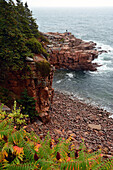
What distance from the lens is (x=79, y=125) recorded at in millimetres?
18641

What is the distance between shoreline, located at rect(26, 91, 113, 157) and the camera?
14626 millimetres

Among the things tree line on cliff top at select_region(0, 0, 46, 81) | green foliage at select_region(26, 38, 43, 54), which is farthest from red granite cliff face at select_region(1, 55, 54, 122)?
green foliage at select_region(26, 38, 43, 54)

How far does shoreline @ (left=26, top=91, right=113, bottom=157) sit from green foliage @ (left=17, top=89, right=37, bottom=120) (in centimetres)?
145

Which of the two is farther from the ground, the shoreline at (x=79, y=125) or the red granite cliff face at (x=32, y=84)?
the red granite cliff face at (x=32, y=84)

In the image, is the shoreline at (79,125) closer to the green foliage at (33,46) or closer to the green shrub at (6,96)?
the green shrub at (6,96)

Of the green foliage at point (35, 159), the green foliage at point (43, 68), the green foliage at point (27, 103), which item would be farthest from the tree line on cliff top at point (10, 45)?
the green foliage at point (35, 159)

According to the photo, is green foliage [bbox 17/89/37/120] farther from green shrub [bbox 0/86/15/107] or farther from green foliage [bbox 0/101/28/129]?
green foliage [bbox 0/101/28/129]

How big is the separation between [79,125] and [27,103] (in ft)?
28.4

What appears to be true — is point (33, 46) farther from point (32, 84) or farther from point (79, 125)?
point (79, 125)

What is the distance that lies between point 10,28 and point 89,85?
2371 centimetres

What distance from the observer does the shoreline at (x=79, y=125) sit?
48.0 feet

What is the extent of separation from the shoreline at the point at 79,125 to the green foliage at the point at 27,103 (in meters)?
1.45

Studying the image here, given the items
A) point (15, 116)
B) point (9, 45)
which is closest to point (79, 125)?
point (15, 116)

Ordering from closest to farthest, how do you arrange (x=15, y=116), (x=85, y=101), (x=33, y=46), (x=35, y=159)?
(x=35, y=159), (x=15, y=116), (x=33, y=46), (x=85, y=101)
